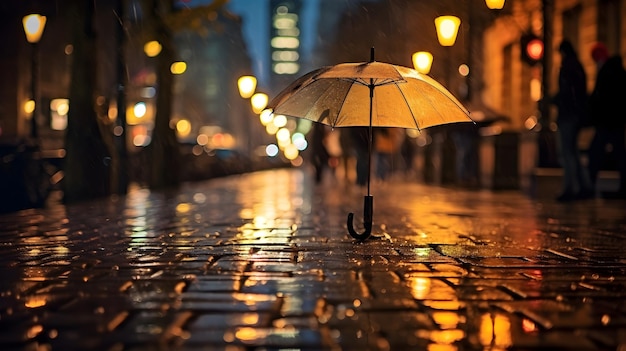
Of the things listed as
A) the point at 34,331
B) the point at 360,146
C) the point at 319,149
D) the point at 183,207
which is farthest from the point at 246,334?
the point at 319,149

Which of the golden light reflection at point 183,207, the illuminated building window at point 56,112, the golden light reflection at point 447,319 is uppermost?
the illuminated building window at point 56,112

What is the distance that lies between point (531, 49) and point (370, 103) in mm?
10906

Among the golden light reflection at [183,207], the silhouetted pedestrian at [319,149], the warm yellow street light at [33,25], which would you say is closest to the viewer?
the golden light reflection at [183,207]

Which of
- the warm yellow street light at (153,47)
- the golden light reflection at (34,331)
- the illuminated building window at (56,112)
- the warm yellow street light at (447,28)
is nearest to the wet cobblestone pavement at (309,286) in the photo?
the golden light reflection at (34,331)

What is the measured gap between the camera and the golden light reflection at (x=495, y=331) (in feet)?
11.3

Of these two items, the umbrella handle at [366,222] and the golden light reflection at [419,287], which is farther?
the umbrella handle at [366,222]

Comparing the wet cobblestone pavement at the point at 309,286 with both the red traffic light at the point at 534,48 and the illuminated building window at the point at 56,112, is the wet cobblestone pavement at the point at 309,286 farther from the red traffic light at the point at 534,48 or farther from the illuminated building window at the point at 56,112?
the illuminated building window at the point at 56,112

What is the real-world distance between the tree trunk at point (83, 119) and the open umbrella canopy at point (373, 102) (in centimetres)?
762

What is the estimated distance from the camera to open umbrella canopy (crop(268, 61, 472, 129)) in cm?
742

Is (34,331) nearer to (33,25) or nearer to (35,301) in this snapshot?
(35,301)

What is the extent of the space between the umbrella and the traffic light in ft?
33.1

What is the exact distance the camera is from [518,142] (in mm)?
18734

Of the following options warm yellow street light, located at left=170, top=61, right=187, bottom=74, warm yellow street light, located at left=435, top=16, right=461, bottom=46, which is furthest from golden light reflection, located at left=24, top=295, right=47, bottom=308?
warm yellow street light, located at left=170, top=61, right=187, bottom=74

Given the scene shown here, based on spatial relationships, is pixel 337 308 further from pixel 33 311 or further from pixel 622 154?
pixel 622 154
